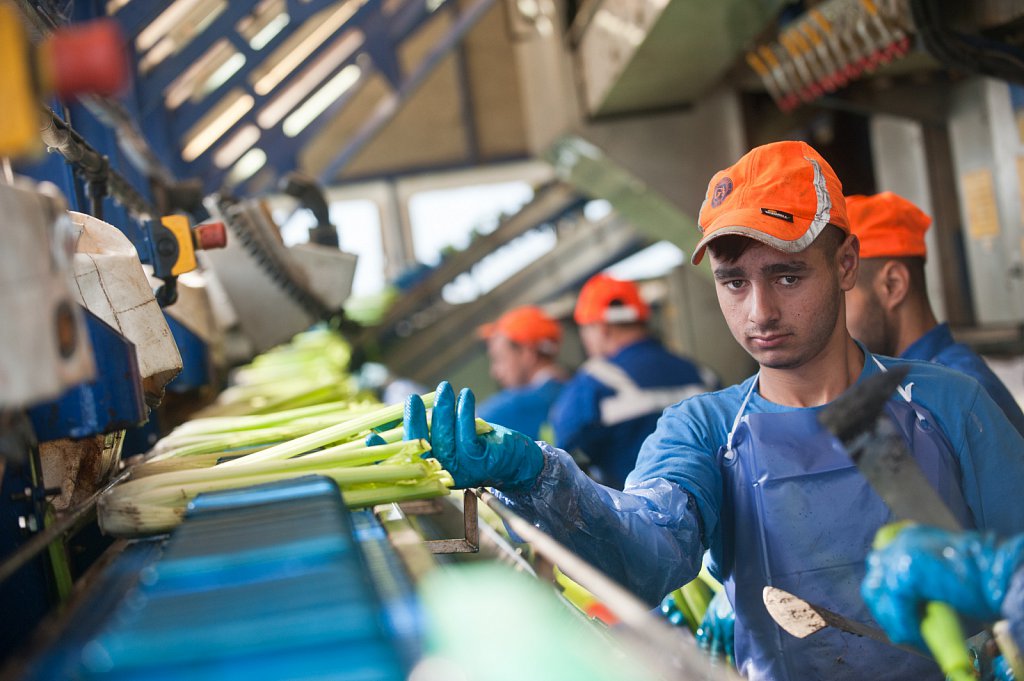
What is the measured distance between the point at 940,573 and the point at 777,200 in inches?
32.1

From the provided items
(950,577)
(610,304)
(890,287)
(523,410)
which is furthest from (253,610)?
(523,410)

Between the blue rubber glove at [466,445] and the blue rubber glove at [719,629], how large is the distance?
74cm

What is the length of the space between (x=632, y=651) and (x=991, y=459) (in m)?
0.97

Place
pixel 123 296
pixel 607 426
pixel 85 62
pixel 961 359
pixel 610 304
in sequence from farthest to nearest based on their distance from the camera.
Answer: pixel 610 304, pixel 607 426, pixel 961 359, pixel 123 296, pixel 85 62

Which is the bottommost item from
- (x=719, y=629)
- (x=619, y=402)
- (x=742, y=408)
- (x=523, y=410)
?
(x=719, y=629)

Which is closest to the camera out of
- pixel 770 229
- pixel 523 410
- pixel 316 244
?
pixel 770 229

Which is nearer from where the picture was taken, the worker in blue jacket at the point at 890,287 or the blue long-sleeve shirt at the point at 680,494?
the blue long-sleeve shirt at the point at 680,494

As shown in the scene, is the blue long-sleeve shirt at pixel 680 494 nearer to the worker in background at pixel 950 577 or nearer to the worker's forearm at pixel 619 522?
the worker's forearm at pixel 619 522

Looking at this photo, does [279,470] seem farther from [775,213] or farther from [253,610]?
[775,213]

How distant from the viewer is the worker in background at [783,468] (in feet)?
5.55

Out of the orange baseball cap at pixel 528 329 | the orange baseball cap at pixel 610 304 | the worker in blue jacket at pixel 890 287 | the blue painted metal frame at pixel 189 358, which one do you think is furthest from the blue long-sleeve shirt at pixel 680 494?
the orange baseball cap at pixel 528 329

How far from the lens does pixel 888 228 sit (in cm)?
259

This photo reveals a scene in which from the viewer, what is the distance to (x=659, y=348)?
440 centimetres

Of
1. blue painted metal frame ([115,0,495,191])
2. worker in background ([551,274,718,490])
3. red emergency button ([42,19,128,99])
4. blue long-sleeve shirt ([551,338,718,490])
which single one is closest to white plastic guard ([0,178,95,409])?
red emergency button ([42,19,128,99])
